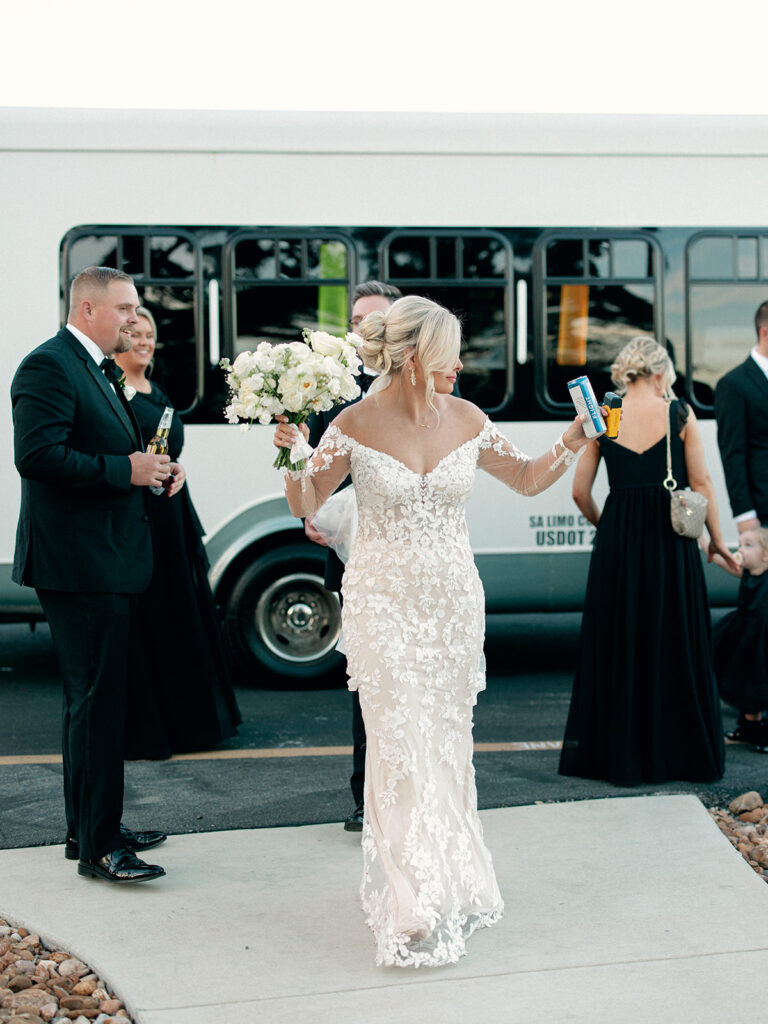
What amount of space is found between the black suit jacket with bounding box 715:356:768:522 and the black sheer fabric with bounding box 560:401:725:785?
1.65ft

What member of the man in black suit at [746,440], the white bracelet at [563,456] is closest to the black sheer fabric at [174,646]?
the white bracelet at [563,456]

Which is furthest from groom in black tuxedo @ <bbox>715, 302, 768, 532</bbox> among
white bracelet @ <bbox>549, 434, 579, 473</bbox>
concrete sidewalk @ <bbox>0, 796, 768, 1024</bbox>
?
white bracelet @ <bbox>549, 434, 579, 473</bbox>

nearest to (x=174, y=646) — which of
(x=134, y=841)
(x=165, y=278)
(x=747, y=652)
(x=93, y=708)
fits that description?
(x=134, y=841)

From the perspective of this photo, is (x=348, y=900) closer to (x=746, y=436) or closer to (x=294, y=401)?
(x=294, y=401)

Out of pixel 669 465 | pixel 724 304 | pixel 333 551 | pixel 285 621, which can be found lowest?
pixel 285 621

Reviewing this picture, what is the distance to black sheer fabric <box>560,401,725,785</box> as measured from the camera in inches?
218

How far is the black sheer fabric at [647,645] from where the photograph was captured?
18.1 feet

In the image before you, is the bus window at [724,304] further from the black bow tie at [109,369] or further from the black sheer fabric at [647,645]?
the black bow tie at [109,369]

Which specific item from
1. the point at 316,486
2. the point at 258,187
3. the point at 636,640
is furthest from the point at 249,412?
the point at 258,187

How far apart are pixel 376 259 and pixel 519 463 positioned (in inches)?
139

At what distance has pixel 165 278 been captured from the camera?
23.9ft

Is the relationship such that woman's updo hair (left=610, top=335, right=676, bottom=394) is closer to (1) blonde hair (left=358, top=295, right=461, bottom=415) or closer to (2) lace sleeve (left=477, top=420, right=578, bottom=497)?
(2) lace sleeve (left=477, top=420, right=578, bottom=497)

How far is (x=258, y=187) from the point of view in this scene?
24.0ft

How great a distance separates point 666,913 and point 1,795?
3014 millimetres
